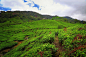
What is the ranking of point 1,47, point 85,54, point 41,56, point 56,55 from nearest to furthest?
point 85,54
point 41,56
point 56,55
point 1,47

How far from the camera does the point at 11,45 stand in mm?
30125

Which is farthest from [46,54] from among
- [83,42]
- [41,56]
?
[83,42]

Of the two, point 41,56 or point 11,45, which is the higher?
point 41,56

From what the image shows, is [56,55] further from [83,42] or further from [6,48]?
[6,48]

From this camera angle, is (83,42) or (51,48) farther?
(51,48)

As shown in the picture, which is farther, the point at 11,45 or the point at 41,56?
the point at 11,45

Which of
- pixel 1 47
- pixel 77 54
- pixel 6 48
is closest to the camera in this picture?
pixel 77 54

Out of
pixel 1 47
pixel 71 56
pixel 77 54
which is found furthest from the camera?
pixel 1 47

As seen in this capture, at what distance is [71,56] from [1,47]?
36.7 m

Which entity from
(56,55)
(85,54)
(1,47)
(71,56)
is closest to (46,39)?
(56,55)

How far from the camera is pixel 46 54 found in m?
8.48

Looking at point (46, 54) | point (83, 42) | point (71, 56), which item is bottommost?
point (46, 54)

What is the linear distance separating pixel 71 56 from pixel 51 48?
4.35 m

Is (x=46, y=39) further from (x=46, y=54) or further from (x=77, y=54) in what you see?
(x=77, y=54)
